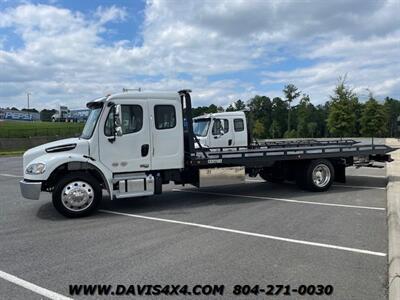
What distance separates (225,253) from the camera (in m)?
6.04

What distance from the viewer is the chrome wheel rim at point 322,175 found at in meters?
11.7

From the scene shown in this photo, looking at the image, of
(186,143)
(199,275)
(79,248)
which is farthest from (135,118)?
(199,275)

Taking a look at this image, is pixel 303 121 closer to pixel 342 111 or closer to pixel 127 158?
pixel 342 111

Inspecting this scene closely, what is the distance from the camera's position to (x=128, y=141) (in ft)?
30.1

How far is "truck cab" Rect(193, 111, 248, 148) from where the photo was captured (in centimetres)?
1680

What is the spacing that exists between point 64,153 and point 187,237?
3404 millimetres

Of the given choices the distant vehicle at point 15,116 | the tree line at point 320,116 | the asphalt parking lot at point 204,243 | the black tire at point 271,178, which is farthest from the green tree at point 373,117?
the distant vehicle at point 15,116

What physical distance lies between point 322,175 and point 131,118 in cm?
574

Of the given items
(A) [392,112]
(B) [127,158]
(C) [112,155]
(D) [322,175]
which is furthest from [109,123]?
(A) [392,112]

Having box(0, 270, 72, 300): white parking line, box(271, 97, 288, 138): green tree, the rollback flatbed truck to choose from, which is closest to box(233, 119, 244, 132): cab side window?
the rollback flatbed truck

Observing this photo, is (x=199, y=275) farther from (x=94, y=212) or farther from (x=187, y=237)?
(x=94, y=212)

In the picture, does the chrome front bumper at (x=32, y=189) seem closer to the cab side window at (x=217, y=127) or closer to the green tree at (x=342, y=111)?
the cab side window at (x=217, y=127)

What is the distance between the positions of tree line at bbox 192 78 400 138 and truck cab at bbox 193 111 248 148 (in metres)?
0.68

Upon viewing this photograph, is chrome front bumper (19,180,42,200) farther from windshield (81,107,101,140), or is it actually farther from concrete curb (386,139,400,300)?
concrete curb (386,139,400,300)
